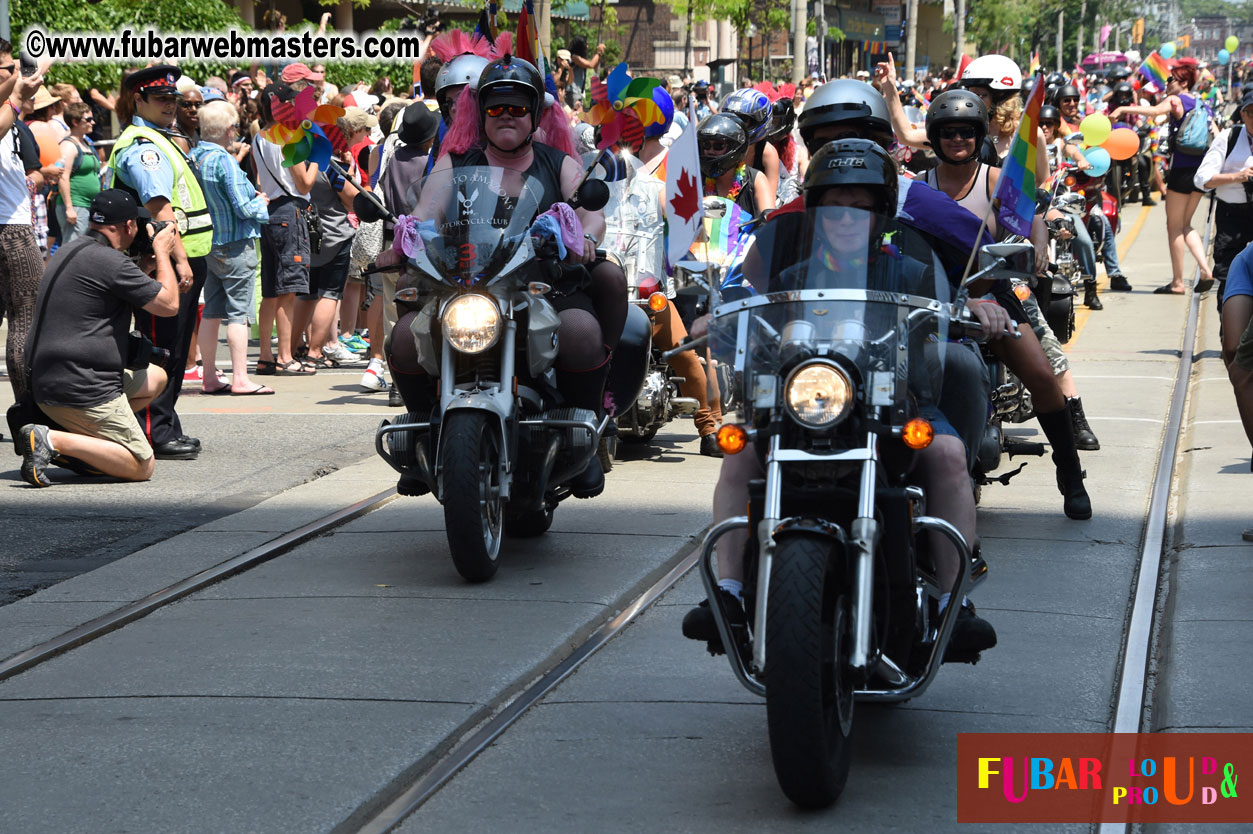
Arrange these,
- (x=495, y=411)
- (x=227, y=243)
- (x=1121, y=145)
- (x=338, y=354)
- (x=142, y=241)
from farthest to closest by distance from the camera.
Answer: (x=1121, y=145)
(x=338, y=354)
(x=227, y=243)
(x=142, y=241)
(x=495, y=411)

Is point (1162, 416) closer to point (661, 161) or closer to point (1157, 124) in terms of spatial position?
point (661, 161)

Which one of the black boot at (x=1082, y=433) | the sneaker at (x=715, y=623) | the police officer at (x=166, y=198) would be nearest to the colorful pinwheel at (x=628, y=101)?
the police officer at (x=166, y=198)

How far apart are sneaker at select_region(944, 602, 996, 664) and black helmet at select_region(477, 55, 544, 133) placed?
3.14m

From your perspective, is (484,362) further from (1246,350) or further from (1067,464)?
(1246,350)

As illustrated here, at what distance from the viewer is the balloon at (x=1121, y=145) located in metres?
19.1

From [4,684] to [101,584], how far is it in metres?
1.22

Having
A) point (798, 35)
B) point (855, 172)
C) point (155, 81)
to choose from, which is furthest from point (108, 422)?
point (798, 35)

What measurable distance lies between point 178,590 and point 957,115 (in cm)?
335

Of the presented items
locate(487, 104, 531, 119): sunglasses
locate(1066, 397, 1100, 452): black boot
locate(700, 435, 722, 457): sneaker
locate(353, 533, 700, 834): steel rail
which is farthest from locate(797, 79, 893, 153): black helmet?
locate(1066, 397, 1100, 452): black boot

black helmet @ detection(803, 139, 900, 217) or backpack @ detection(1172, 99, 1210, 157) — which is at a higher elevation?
backpack @ detection(1172, 99, 1210, 157)

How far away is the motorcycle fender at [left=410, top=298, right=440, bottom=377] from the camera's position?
21.1ft

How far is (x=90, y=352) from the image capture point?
329 inches

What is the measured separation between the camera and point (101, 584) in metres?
6.39

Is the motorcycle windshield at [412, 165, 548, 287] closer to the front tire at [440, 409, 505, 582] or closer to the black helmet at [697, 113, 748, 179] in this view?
the front tire at [440, 409, 505, 582]
